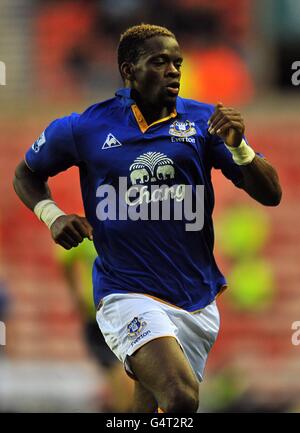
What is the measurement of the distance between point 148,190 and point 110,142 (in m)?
0.30

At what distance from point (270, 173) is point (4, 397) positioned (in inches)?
217

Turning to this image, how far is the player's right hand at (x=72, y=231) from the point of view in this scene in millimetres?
5539

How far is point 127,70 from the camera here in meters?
5.96

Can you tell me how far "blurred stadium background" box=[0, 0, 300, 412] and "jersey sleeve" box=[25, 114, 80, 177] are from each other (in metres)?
4.37

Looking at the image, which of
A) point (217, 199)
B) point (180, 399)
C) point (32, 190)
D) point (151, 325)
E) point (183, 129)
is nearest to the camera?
point (180, 399)

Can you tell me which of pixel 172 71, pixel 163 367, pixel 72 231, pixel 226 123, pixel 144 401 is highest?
pixel 172 71

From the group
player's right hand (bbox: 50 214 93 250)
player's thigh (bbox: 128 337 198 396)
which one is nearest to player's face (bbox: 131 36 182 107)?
player's right hand (bbox: 50 214 93 250)

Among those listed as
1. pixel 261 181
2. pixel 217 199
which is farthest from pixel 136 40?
pixel 217 199

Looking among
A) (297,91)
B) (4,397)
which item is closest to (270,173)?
(4,397)

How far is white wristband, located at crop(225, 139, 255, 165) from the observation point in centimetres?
559

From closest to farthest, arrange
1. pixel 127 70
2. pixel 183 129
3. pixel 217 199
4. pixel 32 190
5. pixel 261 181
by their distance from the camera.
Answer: pixel 261 181 < pixel 183 129 < pixel 127 70 < pixel 32 190 < pixel 217 199

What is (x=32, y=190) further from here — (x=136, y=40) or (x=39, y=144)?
(x=136, y=40)

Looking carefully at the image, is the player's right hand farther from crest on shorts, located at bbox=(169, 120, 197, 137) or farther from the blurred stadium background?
the blurred stadium background

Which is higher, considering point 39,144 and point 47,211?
point 39,144
